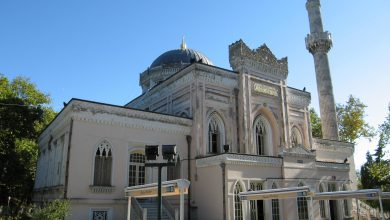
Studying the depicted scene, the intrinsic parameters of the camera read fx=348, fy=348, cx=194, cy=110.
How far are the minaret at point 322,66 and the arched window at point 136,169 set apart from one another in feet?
66.1

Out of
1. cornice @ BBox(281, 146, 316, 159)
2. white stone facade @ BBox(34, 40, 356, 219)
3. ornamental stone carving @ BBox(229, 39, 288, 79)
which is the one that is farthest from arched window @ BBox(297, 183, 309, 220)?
ornamental stone carving @ BBox(229, 39, 288, 79)

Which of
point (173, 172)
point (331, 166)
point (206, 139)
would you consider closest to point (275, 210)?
point (206, 139)

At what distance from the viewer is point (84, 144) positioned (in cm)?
1719

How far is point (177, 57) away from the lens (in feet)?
111

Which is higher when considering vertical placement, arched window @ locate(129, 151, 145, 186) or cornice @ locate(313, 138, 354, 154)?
cornice @ locate(313, 138, 354, 154)

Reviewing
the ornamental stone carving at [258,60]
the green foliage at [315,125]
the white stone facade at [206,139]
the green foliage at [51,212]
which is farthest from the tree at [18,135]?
the green foliage at [315,125]

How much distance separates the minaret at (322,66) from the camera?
32500 mm

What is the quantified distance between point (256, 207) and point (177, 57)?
732 inches

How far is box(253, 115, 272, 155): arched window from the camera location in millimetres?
24545

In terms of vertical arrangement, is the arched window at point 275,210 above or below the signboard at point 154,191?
below

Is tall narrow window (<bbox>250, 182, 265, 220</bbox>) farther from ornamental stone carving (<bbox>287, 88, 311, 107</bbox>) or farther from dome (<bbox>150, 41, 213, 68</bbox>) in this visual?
dome (<bbox>150, 41, 213, 68</bbox>)

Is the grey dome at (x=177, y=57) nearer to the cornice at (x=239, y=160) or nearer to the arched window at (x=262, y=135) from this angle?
the arched window at (x=262, y=135)

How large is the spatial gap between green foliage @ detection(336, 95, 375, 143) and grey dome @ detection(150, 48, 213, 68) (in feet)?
62.9

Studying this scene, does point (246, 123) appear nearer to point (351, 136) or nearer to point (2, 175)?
point (2, 175)
